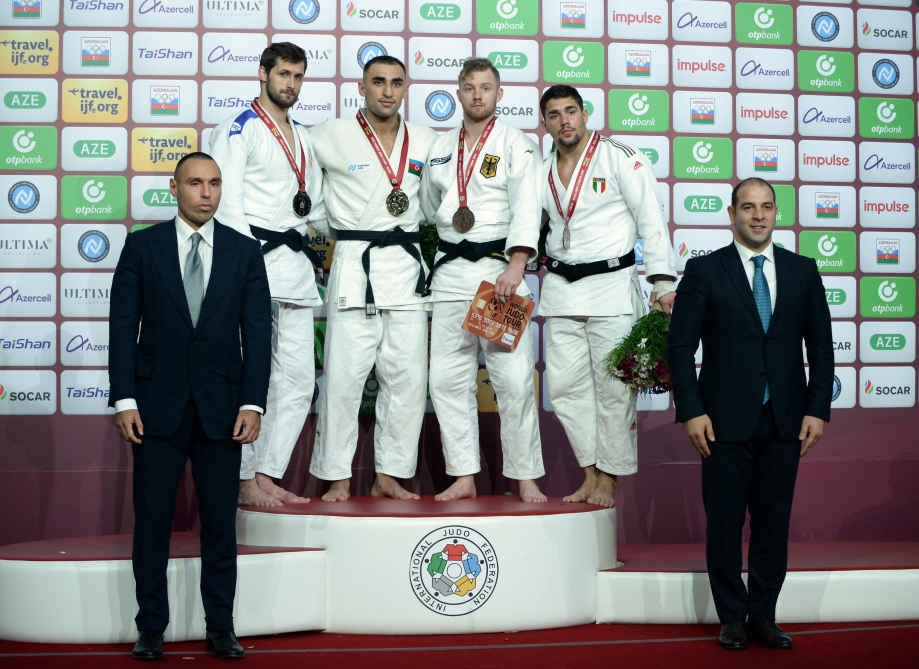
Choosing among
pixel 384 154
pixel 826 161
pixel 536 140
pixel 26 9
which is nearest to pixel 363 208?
pixel 384 154

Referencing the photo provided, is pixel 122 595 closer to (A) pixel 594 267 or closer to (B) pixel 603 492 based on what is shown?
(B) pixel 603 492

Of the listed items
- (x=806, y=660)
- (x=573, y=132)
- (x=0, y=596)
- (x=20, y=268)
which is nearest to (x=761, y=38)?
(x=573, y=132)

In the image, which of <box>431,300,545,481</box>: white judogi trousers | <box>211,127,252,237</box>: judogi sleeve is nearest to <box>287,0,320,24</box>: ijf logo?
<box>211,127,252,237</box>: judogi sleeve

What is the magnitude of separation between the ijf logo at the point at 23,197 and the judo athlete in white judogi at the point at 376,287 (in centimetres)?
169

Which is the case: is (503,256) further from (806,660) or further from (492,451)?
(806,660)

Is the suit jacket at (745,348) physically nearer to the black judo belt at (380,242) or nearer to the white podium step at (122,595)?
the black judo belt at (380,242)

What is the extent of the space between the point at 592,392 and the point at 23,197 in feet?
10.5

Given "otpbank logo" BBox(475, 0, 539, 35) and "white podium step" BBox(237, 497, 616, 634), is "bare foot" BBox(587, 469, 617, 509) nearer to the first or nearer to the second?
"white podium step" BBox(237, 497, 616, 634)

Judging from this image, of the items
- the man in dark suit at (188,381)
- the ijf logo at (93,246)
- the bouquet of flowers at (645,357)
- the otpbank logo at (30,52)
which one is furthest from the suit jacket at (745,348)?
the otpbank logo at (30,52)

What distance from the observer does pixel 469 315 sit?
4293 millimetres

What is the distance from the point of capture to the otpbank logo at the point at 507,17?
5.34 metres

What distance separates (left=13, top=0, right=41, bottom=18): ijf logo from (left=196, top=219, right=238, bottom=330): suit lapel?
2422 millimetres

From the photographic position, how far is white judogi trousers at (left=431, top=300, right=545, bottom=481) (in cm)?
444

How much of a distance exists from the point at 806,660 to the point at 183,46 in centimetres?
429
